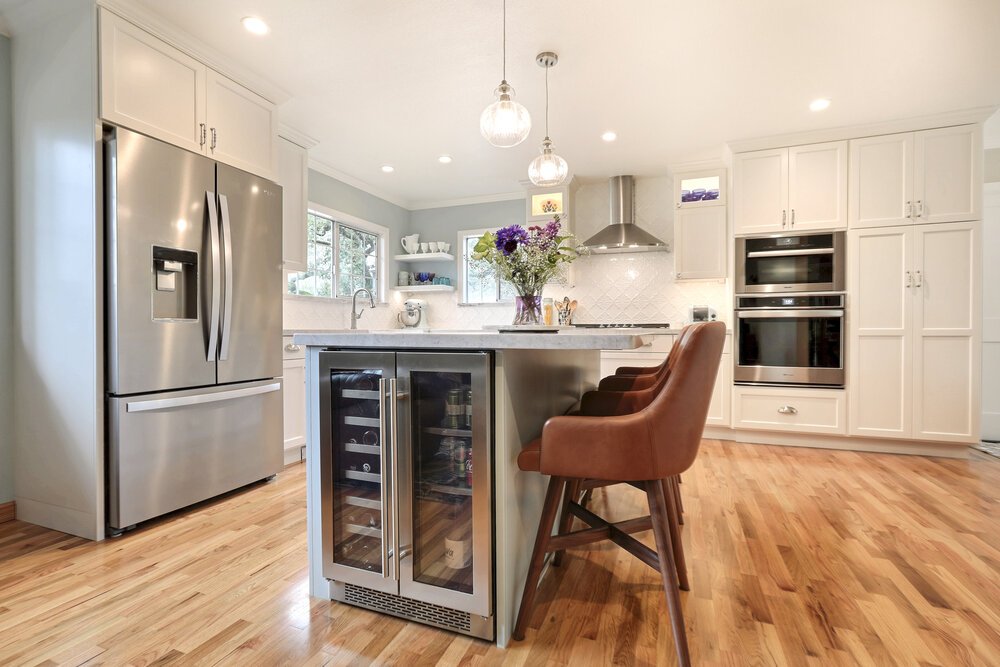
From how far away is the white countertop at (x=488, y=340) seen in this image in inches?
45.9

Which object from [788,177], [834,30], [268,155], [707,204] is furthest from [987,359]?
[268,155]

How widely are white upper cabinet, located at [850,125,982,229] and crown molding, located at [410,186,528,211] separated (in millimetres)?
3032

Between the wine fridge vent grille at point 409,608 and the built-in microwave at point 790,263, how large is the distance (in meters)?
3.58

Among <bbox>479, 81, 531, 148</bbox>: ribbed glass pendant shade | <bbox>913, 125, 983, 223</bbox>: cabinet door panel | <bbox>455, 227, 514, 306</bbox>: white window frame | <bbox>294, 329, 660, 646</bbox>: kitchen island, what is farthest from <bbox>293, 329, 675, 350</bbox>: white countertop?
<bbox>455, 227, 514, 306</bbox>: white window frame

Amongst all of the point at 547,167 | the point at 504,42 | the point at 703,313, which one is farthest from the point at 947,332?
the point at 504,42

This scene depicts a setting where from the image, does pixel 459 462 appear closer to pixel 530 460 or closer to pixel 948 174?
pixel 530 460

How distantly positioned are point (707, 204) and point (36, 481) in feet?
16.5

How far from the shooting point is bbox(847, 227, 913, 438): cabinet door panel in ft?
11.6

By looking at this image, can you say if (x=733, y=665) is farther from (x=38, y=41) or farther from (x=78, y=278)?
(x=38, y=41)

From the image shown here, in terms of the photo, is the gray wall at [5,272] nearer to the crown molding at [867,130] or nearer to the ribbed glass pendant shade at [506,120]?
the ribbed glass pendant shade at [506,120]

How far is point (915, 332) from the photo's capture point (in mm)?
3518

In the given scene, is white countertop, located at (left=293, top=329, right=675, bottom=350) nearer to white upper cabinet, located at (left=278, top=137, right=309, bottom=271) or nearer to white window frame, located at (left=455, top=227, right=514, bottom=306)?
white upper cabinet, located at (left=278, top=137, right=309, bottom=271)

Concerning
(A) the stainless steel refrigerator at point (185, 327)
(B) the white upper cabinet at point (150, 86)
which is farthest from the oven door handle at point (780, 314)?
(B) the white upper cabinet at point (150, 86)

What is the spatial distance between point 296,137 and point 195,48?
115 centimetres
